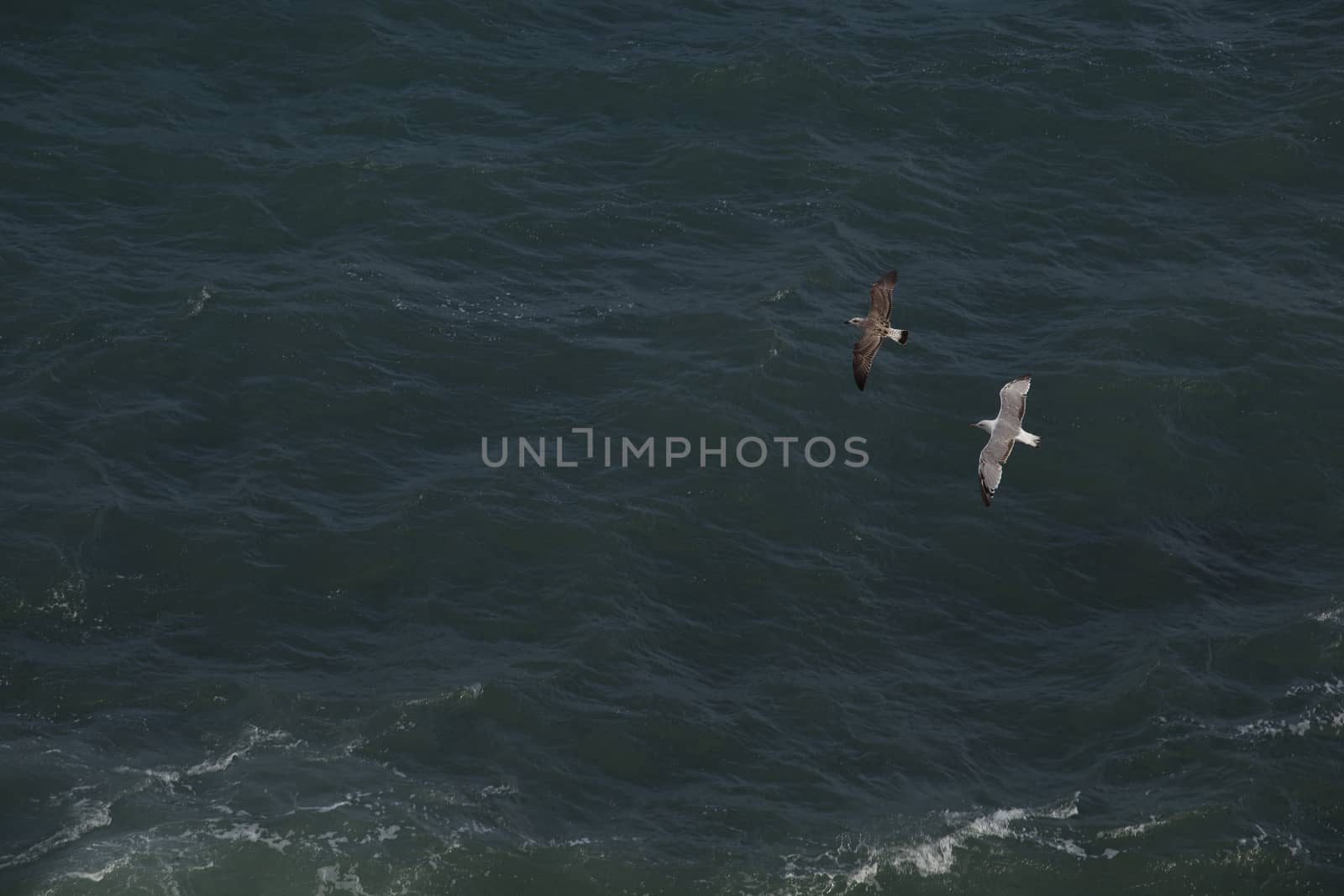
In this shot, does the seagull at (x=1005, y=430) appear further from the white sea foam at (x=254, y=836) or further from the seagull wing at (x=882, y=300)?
the white sea foam at (x=254, y=836)

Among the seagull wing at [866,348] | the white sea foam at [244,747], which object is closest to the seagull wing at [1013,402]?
the seagull wing at [866,348]

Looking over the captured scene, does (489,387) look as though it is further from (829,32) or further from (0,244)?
(829,32)

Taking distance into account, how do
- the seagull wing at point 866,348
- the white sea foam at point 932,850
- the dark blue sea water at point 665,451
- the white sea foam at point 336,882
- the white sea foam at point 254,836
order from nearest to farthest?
the white sea foam at point 336,882 → the white sea foam at point 254,836 → the white sea foam at point 932,850 → the dark blue sea water at point 665,451 → the seagull wing at point 866,348

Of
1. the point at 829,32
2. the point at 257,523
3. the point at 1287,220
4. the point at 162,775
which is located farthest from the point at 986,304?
the point at 162,775

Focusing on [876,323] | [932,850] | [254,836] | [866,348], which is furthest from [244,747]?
[876,323]

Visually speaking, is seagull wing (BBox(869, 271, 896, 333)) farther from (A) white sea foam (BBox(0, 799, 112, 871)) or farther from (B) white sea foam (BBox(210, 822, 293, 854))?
(A) white sea foam (BBox(0, 799, 112, 871))

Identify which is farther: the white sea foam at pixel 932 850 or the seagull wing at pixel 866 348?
the seagull wing at pixel 866 348

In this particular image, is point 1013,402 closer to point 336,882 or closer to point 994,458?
point 994,458
